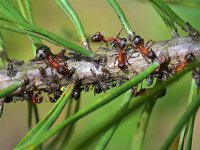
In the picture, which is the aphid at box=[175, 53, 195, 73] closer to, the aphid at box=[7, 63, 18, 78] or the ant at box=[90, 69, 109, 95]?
the ant at box=[90, 69, 109, 95]

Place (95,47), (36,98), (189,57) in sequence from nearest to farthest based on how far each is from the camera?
(189,57), (36,98), (95,47)

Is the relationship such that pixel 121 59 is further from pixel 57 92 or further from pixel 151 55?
pixel 57 92

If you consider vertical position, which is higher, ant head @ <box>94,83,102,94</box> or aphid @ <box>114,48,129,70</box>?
aphid @ <box>114,48,129,70</box>

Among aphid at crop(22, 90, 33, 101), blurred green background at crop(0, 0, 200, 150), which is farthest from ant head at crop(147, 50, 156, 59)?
blurred green background at crop(0, 0, 200, 150)

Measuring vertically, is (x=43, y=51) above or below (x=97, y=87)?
above

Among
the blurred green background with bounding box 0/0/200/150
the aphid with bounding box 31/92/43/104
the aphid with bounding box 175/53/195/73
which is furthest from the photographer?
the blurred green background with bounding box 0/0/200/150

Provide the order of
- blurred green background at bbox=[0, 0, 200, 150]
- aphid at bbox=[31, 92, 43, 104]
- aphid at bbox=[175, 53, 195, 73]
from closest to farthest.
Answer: aphid at bbox=[175, 53, 195, 73]
aphid at bbox=[31, 92, 43, 104]
blurred green background at bbox=[0, 0, 200, 150]

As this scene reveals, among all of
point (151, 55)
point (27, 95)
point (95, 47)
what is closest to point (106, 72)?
point (151, 55)
